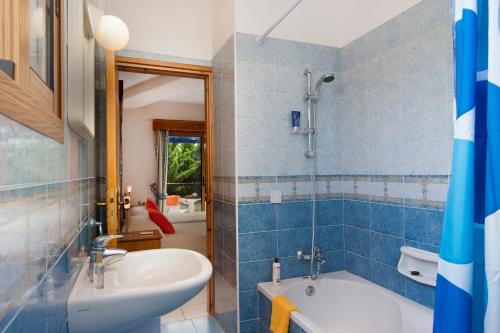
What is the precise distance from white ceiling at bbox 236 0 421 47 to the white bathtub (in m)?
1.89

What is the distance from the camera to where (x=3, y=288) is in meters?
0.48

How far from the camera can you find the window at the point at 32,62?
0.49 meters

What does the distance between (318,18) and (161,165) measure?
4693mm

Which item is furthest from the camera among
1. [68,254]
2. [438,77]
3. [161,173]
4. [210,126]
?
[161,173]

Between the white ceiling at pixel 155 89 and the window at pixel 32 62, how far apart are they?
3762mm

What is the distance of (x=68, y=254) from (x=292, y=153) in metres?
1.76

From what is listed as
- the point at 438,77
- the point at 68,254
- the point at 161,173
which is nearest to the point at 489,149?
the point at 68,254

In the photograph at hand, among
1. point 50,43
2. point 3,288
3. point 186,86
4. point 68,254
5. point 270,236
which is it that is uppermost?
point 186,86

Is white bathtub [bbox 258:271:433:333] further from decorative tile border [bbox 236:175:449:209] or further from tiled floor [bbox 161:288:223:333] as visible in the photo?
tiled floor [bbox 161:288:223:333]

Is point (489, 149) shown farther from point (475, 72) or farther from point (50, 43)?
point (50, 43)

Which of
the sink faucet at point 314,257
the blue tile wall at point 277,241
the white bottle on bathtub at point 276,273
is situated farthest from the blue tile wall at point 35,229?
the sink faucet at point 314,257

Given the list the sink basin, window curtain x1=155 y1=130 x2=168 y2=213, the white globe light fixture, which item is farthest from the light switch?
window curtain x1=155 y1=130 x2=168 y2=213

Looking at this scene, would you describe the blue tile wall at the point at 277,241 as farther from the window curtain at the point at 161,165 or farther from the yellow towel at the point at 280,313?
the window curtain at the point at 161,165

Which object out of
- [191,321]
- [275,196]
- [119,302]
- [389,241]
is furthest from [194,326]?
[119,302]
